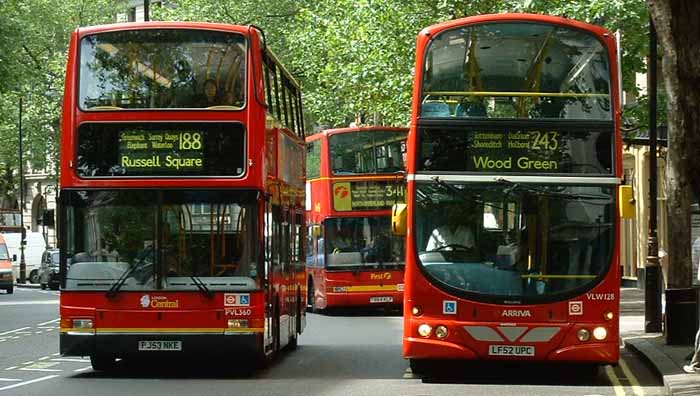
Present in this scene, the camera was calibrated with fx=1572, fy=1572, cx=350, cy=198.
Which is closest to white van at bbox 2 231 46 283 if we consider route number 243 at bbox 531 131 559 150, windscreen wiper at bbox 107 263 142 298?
windscreen wiper at bbox 107 263 142 298

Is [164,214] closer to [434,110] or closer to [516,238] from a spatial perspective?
[434,110]

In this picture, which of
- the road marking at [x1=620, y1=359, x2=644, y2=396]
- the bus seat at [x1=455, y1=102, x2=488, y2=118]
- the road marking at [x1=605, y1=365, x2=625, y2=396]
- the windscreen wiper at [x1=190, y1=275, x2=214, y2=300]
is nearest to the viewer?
the road marking at [x1=605, y1=365, x2=625, y2=396]

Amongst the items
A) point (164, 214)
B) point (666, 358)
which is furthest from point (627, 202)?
point (164, 214)

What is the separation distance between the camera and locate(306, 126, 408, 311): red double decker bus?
33.8 metres

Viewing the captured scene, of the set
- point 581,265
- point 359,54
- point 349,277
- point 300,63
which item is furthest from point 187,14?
point 581,265

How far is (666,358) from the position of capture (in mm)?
19672

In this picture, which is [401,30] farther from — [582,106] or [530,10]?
[582,106]

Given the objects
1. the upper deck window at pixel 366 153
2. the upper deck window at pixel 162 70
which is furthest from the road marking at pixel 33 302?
the upper deck window at pixel 162 70

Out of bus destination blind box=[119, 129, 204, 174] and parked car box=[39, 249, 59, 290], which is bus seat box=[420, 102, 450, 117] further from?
parked car box=[39, 249, 59, 290]

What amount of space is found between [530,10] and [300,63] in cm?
2222

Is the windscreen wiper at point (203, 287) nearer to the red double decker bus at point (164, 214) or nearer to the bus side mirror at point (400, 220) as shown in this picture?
the red double decker bus at point (164, 214)

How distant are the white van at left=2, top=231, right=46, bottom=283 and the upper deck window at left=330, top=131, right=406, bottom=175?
131 ft

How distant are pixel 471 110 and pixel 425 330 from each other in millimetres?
2456

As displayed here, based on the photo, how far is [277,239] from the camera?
20.2 metres
